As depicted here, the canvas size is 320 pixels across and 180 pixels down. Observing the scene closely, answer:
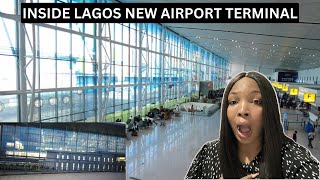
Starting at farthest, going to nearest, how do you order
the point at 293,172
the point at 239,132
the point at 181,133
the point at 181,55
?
the point at 181,55 < the point at 181,133 < the point at 239,132 < the point at 293,172

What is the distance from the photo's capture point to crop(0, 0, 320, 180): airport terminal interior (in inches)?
208

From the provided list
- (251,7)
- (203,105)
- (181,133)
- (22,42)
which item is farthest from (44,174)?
(203,105)

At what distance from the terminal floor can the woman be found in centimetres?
904

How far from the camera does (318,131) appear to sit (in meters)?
20.3

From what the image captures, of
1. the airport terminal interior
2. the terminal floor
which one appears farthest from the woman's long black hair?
the terminal floor

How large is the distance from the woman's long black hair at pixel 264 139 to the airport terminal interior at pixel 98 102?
1.10 feet

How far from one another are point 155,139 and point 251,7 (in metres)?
13.6

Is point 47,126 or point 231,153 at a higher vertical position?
point 231,153

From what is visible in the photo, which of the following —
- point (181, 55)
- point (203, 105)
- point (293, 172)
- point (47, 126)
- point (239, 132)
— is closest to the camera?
point (293, 172)

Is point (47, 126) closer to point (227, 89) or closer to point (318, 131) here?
point (227, 89)

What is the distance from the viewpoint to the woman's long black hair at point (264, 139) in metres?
1.69

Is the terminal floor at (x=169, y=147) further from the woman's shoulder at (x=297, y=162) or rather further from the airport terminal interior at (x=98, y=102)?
the woman's shoulder at (x=297, y=162)

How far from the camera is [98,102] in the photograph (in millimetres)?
17812

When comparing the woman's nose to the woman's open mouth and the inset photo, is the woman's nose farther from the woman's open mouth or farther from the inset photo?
the inset photo
